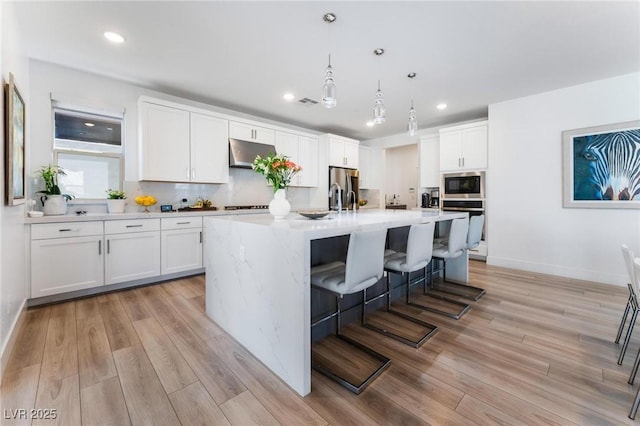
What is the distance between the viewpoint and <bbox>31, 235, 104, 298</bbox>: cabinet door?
266 cm

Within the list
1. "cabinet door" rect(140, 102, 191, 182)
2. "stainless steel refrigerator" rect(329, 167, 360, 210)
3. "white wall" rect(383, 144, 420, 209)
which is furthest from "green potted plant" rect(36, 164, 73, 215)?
"white wall" rect(383, 144, 420, 209)

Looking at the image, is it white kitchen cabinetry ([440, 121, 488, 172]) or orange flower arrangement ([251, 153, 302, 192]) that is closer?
orange flower arrangement ([251, 153, 302, 192])

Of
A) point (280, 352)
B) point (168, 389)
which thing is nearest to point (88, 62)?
point (168, 389)

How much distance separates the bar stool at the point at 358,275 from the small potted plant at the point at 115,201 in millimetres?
2847

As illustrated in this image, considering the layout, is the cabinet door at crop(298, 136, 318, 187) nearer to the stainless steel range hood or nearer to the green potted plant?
the stainless steel range hood

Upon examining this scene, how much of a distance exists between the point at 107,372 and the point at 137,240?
1.91 meters

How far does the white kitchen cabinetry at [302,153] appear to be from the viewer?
4.96 meters

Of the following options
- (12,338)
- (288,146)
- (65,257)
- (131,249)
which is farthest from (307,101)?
(12,338)

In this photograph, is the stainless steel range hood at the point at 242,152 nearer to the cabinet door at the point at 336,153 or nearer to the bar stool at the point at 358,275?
the cabinet door at the point at 336,153

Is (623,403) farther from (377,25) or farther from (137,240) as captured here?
(137,240)

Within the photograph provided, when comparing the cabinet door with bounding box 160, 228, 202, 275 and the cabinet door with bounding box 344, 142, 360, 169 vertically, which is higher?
the cabinet door with bounding box 344, 142, 360, 169

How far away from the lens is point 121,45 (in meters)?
2.65

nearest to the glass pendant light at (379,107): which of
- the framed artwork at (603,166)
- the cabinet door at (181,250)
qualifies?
the cabinet door at (181,250)

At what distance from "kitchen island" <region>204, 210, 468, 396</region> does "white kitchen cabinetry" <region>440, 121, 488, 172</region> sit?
3078mm
